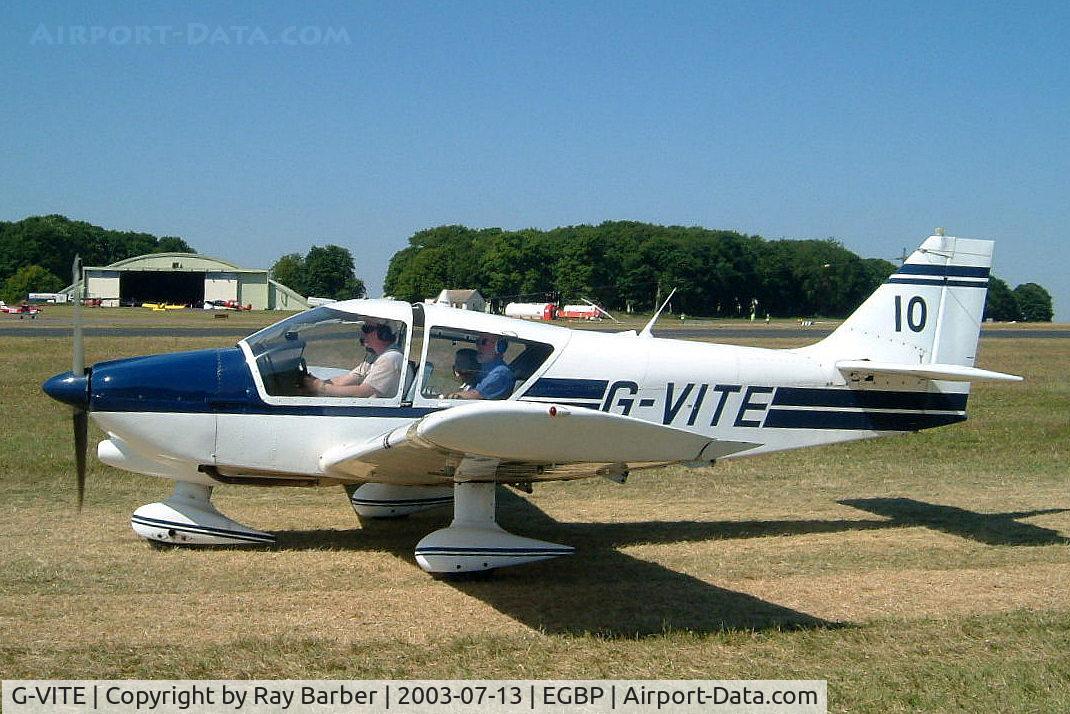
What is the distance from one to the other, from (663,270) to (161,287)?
160 feet

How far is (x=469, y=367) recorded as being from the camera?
685 centimetres

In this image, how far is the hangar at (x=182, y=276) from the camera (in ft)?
261

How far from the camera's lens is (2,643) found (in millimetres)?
4918

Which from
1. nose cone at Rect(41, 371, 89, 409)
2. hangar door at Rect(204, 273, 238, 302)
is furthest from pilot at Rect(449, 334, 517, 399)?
hangar door at Rect(204, 273, 238, 302)

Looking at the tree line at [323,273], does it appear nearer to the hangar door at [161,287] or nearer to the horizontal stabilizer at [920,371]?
the hangar door at [161,287]

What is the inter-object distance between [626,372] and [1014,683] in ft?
10.9

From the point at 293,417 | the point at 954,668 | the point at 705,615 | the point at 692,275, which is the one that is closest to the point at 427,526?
the point at 293,417

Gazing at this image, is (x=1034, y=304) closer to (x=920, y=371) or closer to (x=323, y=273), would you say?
(x=323, y=273)

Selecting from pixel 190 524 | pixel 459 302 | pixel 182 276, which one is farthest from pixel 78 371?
pixel 182 276

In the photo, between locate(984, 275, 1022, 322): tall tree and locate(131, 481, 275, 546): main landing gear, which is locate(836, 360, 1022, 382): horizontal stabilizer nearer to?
locate(131, 481, 275, 546): main landing gear

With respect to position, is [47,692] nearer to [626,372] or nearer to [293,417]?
[293,417]

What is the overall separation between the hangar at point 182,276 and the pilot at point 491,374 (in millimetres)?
73163

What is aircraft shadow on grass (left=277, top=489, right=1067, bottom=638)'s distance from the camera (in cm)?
567

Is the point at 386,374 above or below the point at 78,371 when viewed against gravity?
above
